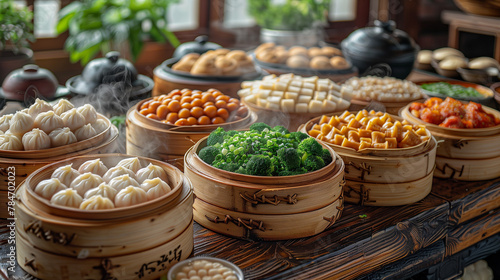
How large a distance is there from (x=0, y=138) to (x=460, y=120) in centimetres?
247

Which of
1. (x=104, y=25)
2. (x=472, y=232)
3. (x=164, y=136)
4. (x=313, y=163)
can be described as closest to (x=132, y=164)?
(x=164, y=136)

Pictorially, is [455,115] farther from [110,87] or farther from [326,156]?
[110,87]

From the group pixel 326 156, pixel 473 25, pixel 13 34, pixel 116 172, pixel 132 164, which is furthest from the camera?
pixel 473 25

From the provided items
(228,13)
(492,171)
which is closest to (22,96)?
(492,171)

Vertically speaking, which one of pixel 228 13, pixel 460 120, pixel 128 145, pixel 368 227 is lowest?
pixel 368 227

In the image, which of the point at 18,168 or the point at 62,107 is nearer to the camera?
the point at 18,168

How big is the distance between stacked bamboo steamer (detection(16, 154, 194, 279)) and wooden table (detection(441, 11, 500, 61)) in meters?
4.62

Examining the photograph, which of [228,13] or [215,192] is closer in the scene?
[215,192]

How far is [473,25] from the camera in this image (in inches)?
220

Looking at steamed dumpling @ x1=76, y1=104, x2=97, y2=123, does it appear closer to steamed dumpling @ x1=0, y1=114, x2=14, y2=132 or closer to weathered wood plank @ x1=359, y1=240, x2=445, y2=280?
steamed dumpling @ x1=0, y1=114, x2=14, y2=132

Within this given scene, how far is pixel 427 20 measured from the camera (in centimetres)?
845

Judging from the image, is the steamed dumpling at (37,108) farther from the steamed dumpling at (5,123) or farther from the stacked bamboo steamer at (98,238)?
the stacked bamboo steamer at (98,238)

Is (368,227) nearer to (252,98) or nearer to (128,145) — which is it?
(252,98)

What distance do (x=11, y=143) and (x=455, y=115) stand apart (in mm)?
2416
